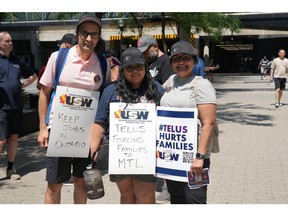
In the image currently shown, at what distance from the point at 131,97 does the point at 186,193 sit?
3.08 feet

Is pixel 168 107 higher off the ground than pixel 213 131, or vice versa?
pixel 168 107

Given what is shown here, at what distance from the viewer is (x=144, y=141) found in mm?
3205

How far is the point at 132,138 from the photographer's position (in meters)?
3.23

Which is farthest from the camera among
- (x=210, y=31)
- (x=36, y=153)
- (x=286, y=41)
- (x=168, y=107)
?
(x=286, y=41)

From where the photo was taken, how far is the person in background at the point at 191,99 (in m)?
2.97

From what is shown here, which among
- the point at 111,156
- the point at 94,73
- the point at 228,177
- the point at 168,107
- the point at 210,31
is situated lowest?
the point at 228,177

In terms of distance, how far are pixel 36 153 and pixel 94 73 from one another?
421 centimetres

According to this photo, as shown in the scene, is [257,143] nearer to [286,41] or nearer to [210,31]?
[210,31]

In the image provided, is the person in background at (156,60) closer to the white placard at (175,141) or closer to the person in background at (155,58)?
the person in background at (155,58)

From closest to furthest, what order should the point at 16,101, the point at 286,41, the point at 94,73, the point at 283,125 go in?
the point at 94,73 → the point at 16,101 → the point at 283,125 → the point at 286,41

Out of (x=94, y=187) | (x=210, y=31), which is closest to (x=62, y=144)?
(x=94, y=187)

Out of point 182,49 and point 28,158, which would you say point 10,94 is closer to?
point 28,158

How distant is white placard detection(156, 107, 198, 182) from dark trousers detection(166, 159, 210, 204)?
0.12m

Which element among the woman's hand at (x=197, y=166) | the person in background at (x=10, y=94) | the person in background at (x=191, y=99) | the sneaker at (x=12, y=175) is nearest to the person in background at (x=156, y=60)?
the person in background at (x=191, y=99)
